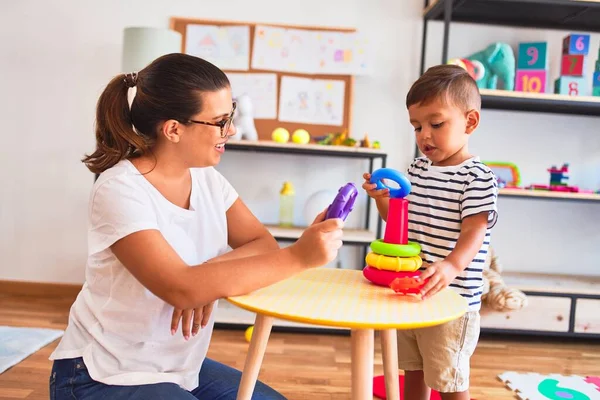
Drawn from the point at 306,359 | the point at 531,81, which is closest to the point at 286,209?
the point at 306,359

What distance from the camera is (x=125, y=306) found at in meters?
1.08

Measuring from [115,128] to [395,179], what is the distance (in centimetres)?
55

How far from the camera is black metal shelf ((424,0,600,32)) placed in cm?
263

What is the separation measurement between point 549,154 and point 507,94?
599 millimetres

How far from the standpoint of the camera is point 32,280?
306 centimetres

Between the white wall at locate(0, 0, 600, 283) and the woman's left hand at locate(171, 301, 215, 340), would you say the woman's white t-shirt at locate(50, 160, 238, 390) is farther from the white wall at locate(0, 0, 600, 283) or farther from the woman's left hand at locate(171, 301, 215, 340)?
the white wall at locate(0, 0, 600, 283)

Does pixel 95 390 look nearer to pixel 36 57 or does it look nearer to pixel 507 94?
pixel 507 94

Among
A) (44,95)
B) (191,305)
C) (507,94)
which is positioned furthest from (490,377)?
(44,95)

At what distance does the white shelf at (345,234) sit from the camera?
267 centimetres

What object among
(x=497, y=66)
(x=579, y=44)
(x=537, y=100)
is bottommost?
(x=537, y=100)

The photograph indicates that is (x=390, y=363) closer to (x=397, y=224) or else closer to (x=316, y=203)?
(x=397, y=224)

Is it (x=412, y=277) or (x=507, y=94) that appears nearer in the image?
(x=412, y=277)

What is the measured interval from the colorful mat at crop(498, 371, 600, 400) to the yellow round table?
1.10 m

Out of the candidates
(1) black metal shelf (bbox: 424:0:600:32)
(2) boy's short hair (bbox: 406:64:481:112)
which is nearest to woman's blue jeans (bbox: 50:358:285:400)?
(2) boy's short hair (bbox: 406:64:481:112)
